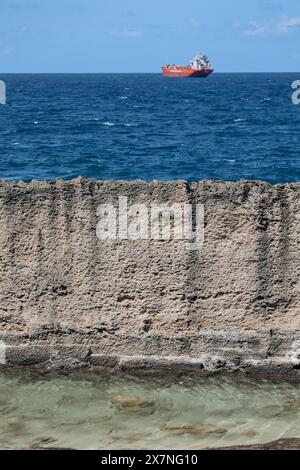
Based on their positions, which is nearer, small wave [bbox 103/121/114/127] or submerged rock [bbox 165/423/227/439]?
submerged rock [bbox 165/423/227/439]

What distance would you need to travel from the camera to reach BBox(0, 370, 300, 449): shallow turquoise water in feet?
25.9

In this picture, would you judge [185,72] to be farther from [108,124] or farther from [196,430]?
[196,430]

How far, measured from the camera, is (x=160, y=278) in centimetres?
940

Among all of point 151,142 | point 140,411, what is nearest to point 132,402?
point 140,411

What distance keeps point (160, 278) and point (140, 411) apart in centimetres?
159

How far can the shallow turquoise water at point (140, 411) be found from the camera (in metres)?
7.91

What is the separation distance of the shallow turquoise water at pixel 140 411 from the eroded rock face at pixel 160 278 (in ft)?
1.13

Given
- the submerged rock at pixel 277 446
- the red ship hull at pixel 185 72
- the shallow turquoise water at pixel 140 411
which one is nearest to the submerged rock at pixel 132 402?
the shallow turquoise water at pixel 140 411

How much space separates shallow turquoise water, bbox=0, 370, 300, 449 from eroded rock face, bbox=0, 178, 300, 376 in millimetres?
344

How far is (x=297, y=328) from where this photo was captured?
939cm
